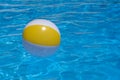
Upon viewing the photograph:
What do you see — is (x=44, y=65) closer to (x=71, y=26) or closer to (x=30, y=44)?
(x=30, y=44)

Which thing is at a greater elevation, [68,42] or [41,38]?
[41,38]

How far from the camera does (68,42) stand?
5.72 m

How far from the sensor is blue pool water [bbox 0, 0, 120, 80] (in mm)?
4660

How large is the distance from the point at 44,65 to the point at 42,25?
101 centimetres

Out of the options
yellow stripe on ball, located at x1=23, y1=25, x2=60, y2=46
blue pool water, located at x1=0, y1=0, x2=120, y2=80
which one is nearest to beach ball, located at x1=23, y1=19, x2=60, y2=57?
yellow stripe on ball, located at x1=23, y1=25, x2=60, y2=46

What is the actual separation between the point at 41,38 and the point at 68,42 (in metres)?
1.78

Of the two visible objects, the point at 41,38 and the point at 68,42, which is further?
the point at 68,42

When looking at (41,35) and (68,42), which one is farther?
(68,42)

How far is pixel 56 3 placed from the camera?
857 cm

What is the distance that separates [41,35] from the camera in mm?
3988

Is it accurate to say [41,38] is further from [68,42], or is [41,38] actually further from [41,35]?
[68,42]

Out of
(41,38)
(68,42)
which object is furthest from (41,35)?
(68,42)

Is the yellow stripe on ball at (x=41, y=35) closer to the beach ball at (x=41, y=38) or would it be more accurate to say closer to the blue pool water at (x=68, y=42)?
the beach ball at (x=41, y=38)

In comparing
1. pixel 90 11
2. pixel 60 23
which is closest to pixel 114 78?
pixel 60 23
